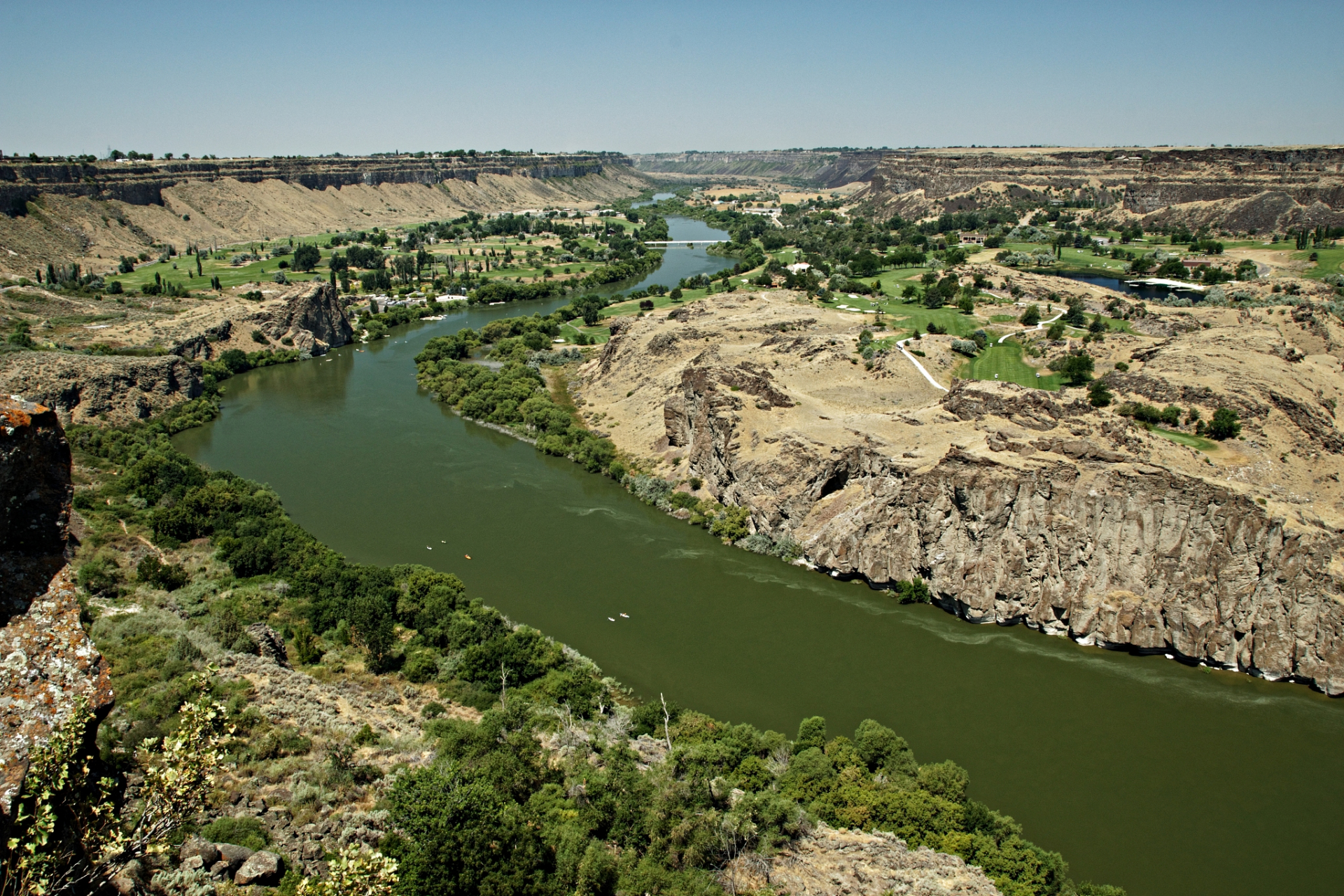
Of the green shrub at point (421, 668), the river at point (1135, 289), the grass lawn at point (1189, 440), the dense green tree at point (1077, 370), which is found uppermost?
the river at point (1135, 289)

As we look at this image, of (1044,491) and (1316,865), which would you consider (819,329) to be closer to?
(1044,491)

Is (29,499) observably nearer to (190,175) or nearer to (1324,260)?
(1324,260)

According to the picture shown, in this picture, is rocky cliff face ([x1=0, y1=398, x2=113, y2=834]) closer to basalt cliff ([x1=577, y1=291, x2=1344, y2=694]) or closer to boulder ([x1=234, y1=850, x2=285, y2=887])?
boulder ([x1=234, y1=850, x2=285, y2=887])

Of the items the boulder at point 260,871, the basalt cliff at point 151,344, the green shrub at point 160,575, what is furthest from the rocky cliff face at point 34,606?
the basalt cliff at point 151,344

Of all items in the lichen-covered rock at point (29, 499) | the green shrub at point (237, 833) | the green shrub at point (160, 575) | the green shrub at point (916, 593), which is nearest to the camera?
the lichen-covered rock at point (29, 499)

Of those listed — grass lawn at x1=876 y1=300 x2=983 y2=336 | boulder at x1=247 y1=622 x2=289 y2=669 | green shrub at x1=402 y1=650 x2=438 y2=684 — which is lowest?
green shrub at x1=402 y1=650 x2=438 y2=684

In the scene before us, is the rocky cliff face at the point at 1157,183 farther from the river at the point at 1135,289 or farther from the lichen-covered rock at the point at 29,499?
the lichen-covered rock at the point at 29,499

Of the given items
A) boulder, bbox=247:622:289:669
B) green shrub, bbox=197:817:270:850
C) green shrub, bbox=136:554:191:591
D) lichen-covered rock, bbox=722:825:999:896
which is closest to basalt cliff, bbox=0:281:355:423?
green shrub, bbox=136:554:191:591
